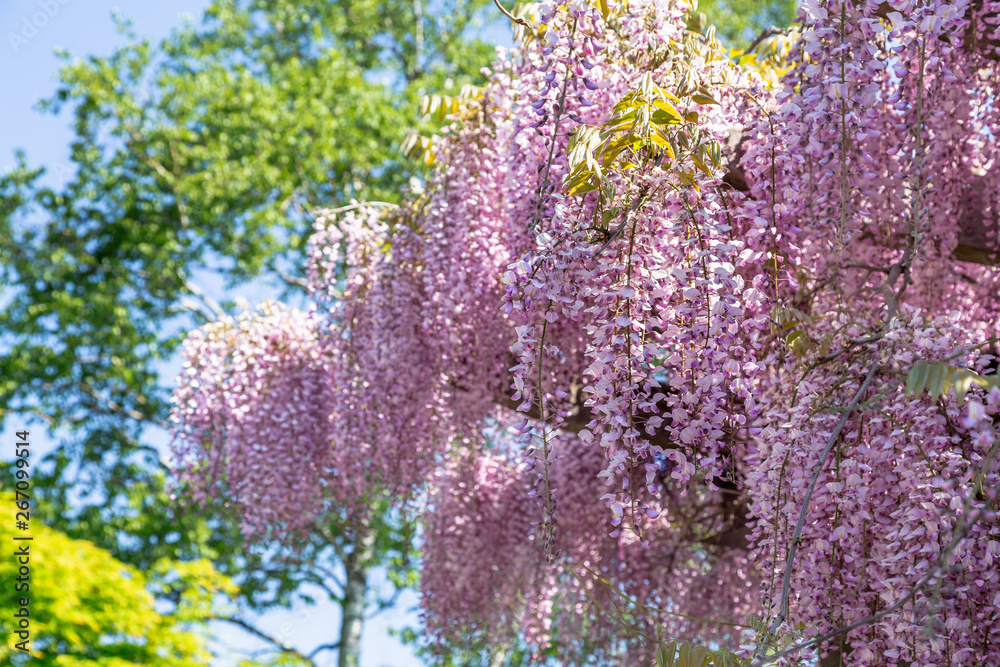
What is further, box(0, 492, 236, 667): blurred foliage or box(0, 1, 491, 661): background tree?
box(0, 1, 491, 661): background tree

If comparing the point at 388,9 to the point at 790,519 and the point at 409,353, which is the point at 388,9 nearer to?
the point at 409,353

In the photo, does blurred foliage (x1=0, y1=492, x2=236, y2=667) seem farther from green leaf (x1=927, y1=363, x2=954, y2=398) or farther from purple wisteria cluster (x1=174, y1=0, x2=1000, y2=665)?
green leaf (x1=927, y1=363, x2=954, y2=398)

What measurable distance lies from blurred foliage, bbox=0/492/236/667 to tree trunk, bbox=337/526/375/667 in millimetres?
2642

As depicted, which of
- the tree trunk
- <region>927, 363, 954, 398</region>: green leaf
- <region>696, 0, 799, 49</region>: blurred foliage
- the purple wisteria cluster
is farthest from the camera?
<region>696, 0, 799, 49</region>: blurred foliage

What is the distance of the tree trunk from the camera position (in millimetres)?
8570

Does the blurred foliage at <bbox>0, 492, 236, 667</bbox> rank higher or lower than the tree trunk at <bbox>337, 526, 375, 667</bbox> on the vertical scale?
lower

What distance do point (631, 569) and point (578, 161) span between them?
310cm

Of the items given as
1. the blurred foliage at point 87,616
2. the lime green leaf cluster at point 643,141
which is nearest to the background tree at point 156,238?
the blurred foliage at point 87,616

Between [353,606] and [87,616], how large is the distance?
3368 millimetres

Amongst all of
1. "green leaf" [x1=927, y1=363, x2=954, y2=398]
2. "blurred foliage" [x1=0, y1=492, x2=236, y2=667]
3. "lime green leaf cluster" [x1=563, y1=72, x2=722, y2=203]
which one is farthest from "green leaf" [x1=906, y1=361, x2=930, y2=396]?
"blurred foliage" [x1=0, y1=492, x2=236, y2=667]

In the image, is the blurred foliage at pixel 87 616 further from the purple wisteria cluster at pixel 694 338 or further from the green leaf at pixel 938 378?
the green leaf at pixel 938 378

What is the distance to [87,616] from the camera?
18.7 ft

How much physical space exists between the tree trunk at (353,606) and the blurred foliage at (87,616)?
2642 millimetres

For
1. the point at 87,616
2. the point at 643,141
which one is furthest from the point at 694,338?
the point at 87,616
